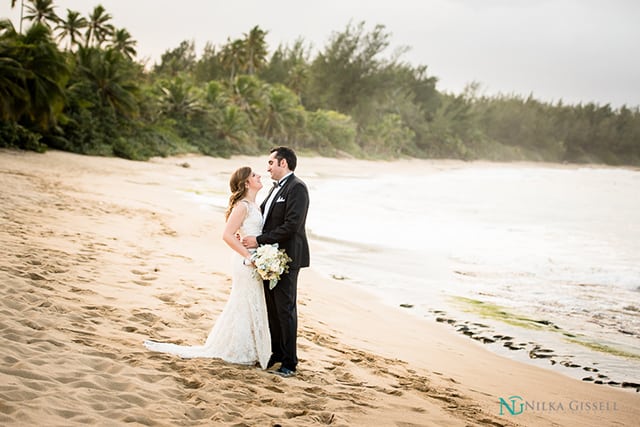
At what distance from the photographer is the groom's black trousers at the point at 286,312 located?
4.44 meters

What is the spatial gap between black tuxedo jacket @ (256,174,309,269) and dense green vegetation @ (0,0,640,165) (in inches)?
684

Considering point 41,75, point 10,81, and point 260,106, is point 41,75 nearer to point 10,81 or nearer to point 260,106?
point 10,81

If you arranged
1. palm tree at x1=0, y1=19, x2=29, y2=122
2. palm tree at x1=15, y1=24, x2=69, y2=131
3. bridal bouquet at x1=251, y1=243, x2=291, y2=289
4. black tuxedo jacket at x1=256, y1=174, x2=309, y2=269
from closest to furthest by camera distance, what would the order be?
bridal bouquet at x1=251, y1=243, x2=291, y2=289 → black tuxedo jacket at x1=256, y1=174, x2=309, y2=269 → palm tree at x1=0, y1=19, x2=29, y2=122 → palm tree at x1=15, y1=24, x2=69, y2=131

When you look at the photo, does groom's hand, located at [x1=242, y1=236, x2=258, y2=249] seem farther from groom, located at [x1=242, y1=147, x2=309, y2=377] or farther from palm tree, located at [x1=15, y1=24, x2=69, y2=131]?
palm tree, located at [x1=15, y1=24, x2=69, y2=131]

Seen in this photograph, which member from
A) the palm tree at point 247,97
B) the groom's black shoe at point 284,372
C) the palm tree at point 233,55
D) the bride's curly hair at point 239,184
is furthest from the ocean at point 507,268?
the palm tree at point 233,55

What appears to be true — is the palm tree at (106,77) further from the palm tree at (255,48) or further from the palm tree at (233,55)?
the palm tree at (255,48)

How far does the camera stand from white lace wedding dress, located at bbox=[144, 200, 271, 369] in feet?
14.7

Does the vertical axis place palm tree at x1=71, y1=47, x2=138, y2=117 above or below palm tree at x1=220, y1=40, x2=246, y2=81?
below

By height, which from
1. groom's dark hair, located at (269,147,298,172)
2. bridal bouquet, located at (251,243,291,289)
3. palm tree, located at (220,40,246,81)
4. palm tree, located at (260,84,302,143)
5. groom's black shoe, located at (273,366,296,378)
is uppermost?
palm tree, located at (220,40,246,81)

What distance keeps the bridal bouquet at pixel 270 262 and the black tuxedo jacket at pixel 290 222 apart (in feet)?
0.35

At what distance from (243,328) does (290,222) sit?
96 cm
